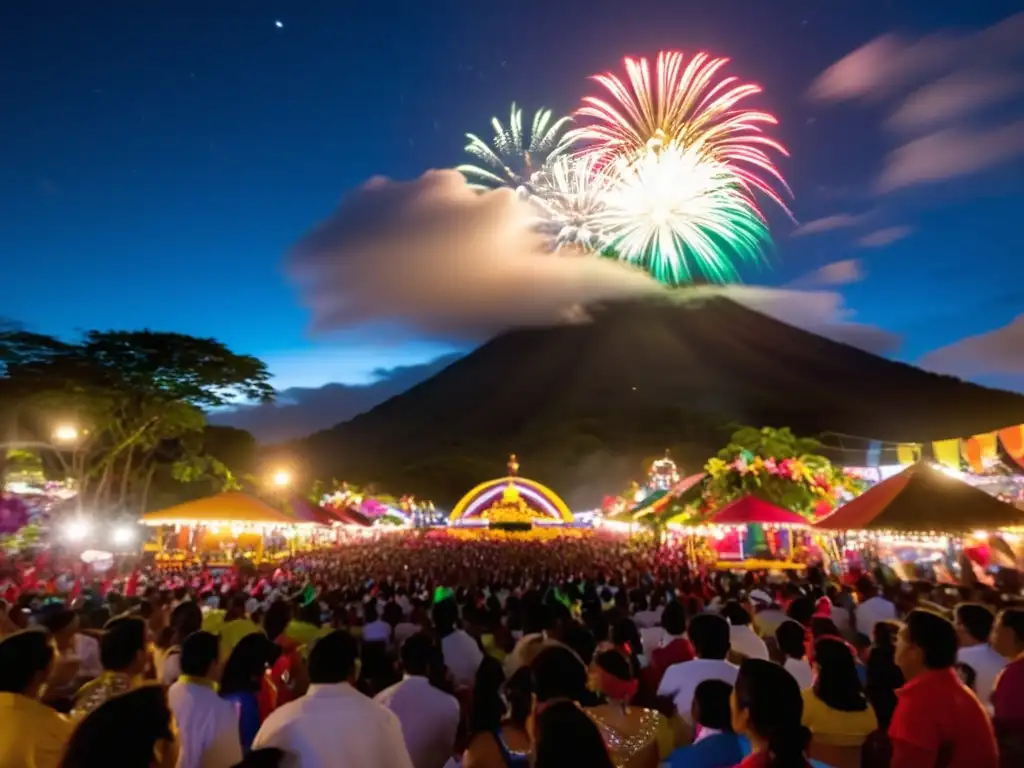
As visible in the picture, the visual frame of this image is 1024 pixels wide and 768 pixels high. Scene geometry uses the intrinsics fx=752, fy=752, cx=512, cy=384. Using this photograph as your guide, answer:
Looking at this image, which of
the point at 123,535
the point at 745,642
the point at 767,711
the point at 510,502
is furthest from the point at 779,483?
the point at 510,502

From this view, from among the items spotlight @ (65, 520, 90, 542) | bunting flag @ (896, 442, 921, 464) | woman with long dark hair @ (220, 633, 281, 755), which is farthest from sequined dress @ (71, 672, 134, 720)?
bunting flag @ (896, 442, 921, 464)

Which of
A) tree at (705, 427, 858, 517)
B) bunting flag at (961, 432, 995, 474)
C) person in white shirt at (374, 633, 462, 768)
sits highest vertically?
bunting flag at (961, 432, 995, 474)

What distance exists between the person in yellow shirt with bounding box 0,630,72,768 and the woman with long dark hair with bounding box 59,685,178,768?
90 centimetres

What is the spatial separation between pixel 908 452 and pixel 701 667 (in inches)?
1063

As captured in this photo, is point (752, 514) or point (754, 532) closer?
point (752, 514)

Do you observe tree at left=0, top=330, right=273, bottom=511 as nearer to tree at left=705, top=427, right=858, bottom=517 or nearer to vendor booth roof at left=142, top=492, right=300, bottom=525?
vendor booth roof at left=142, top=492, right=300, bottom=525

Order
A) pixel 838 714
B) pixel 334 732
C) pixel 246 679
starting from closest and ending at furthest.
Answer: pixel 334 732 < pixel 838 714 < pixel 246 679

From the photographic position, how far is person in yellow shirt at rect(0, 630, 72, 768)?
321 cm

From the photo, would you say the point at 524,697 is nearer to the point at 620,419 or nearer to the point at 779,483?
the point at 779,483

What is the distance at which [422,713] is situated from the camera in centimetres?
436

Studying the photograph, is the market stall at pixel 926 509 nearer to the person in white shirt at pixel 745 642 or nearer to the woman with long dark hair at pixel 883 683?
the person in white shirt at pixel 745 642

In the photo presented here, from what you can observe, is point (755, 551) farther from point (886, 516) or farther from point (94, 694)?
point (94, 694)

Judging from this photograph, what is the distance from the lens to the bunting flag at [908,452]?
2715 cm

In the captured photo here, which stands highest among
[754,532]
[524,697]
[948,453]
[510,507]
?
[948,453]
